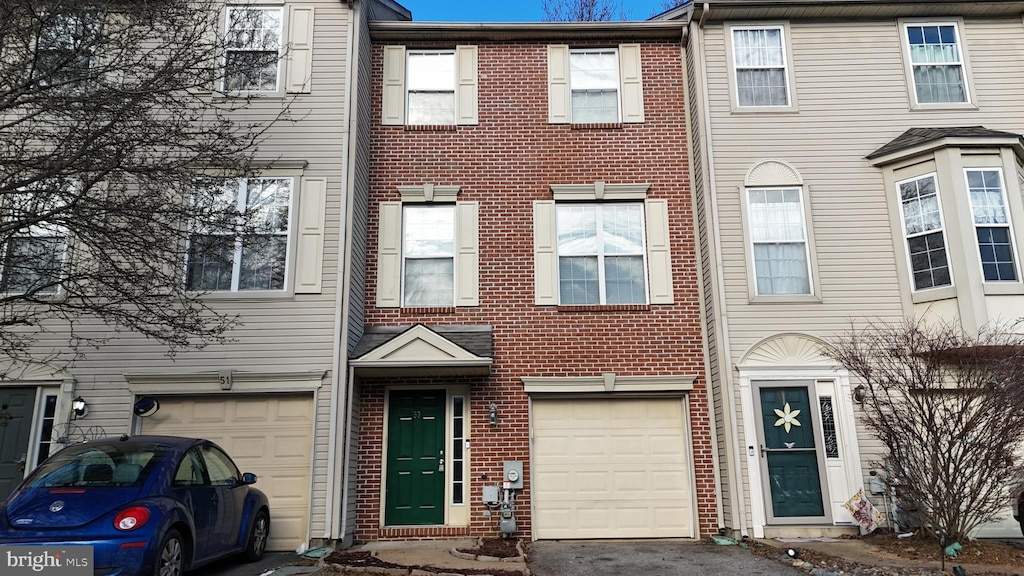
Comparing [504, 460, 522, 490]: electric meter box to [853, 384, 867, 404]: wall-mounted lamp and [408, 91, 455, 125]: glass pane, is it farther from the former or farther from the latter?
[408, 91, 455, 125]: glass pane

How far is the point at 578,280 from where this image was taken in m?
10.8

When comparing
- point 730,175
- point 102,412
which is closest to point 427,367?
point 102,412

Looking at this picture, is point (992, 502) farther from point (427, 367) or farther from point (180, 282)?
point (180, 282)

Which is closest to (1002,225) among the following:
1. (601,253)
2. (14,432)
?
→ (601,253)

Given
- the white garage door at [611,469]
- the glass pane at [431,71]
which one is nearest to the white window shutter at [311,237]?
the glass pane at [431,71]

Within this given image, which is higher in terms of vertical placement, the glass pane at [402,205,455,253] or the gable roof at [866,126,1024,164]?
the gable roof at [866,126,1024,164]

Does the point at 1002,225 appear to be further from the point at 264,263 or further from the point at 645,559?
the point at 264,263

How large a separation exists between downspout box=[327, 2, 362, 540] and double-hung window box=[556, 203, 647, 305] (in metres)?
3.24

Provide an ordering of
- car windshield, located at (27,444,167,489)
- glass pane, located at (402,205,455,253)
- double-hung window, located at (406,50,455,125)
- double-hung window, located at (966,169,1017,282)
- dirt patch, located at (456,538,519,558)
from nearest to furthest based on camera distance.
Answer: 1. car windshield, located at (27,444,167,489)
2. dirt patch, located at (456,538,519,558)
3. double-hung window, located at (966,169,1017,282)
4. glass pane, located at (402,205,455,253)
5. double-hung window, located at (406,50,455,125)

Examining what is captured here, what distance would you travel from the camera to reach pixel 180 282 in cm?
923

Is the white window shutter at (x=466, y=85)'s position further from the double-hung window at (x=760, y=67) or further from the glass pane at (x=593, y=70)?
the double-hung window at (x=760, y=67)

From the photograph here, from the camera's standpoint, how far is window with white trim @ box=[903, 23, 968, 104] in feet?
36.9

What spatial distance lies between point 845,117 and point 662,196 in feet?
10.4

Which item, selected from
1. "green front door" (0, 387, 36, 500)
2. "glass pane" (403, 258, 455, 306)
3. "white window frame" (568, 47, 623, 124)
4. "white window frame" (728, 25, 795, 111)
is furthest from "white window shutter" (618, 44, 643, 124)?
"green front door" (0, 387, 36, 500)
